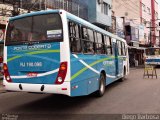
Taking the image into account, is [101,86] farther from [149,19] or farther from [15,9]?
[149,19]

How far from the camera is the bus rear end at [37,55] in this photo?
7.33 meters

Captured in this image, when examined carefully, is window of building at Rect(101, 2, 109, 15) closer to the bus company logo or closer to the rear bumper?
the bus company logo

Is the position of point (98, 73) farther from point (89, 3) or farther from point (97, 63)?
point (89, 3)

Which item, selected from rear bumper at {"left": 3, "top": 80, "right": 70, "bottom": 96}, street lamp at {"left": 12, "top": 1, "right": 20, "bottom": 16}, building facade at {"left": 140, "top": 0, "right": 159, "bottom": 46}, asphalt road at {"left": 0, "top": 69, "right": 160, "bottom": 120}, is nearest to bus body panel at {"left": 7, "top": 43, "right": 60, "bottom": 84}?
rear bumper at {"left": 3, "top": 80, "right": 70, "bottom": 96}

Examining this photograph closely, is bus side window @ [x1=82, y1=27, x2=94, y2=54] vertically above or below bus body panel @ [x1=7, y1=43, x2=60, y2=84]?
above

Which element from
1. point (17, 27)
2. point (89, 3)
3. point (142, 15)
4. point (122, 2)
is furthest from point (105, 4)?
point (17, 27)

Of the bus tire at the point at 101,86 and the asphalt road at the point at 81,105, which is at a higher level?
the bus tire at the point at 101,86

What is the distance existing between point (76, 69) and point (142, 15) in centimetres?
4974

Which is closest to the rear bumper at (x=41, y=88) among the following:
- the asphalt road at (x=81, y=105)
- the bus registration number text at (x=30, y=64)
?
the bus registration number text at (x=30, y=64)

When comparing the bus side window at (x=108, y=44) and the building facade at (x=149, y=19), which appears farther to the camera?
the building facade at (x=149, y=19)

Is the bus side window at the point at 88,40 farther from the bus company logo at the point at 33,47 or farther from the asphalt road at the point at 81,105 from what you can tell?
the asphalt road at the point at 81,105

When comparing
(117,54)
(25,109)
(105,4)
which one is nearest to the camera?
(25,109)

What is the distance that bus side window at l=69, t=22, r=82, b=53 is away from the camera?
7.71 m

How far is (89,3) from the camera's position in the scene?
30734 millimetres
